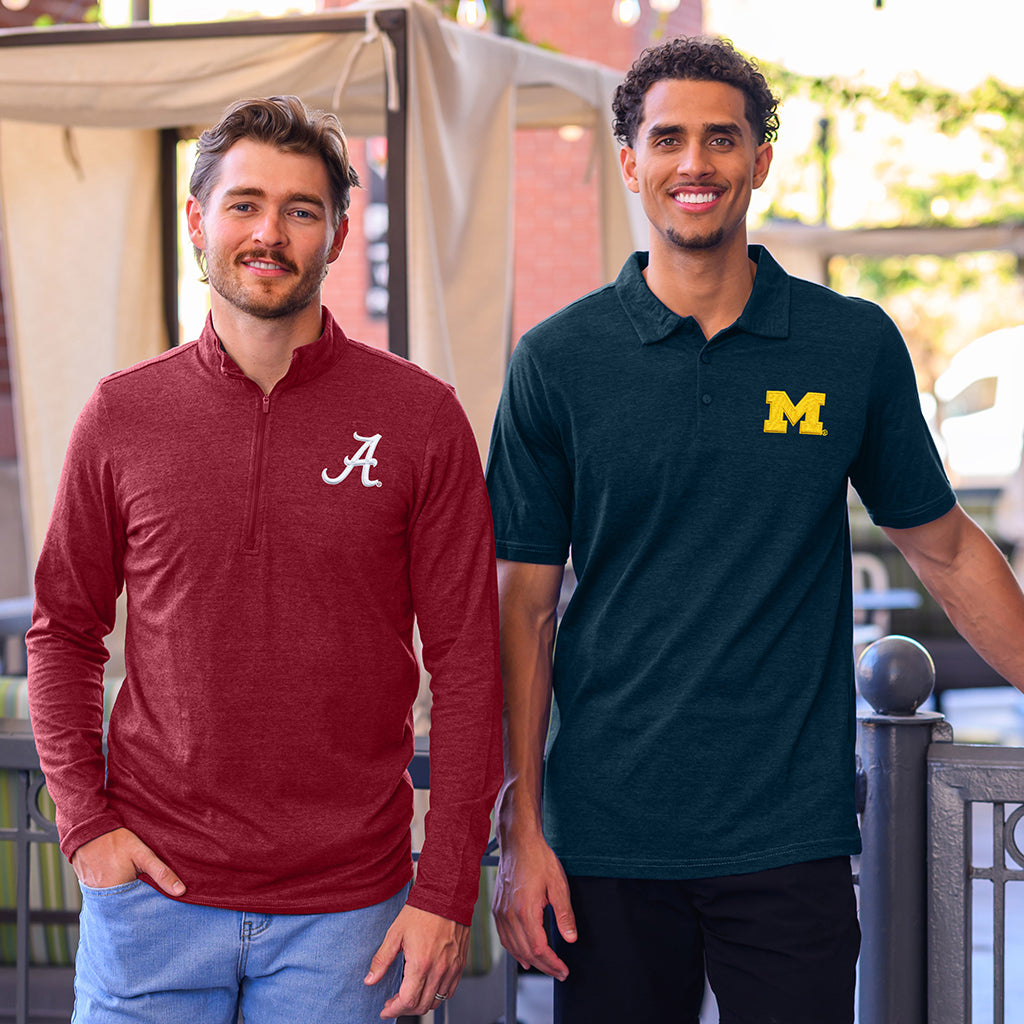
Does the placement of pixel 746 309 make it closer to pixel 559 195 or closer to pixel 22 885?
pixel 22 885

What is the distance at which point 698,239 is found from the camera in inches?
75.0

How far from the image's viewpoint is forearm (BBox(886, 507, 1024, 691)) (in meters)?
2.07

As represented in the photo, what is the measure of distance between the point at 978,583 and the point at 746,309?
1.99ft

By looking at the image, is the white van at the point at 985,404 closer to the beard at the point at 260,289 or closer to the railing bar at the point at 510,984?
the railing bar at the point at 510,984

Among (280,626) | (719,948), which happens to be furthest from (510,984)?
(280,626)

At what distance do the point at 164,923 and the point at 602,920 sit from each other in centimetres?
63

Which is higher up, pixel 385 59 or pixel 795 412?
pixel 385 59

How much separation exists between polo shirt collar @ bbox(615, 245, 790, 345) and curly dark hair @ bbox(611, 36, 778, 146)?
0.77 ft

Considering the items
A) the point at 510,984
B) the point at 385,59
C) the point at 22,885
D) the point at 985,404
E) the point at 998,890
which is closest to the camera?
the point at 998,890

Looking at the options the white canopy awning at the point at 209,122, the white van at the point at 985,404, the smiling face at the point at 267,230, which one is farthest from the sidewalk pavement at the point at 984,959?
the white van at the point at 985,404

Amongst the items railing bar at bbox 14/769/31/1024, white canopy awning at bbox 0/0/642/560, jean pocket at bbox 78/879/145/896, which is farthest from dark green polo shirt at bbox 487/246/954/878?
white canopy awning at bbox 0/0/642/560

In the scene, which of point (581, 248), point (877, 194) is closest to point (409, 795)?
point (581, 248)

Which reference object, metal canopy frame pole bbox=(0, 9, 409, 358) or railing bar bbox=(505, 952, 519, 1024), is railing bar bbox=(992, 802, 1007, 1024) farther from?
metal canopy frame pole bbox=(0, 9, 409, 358)

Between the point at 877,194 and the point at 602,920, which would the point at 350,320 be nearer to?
the point at 877,194
